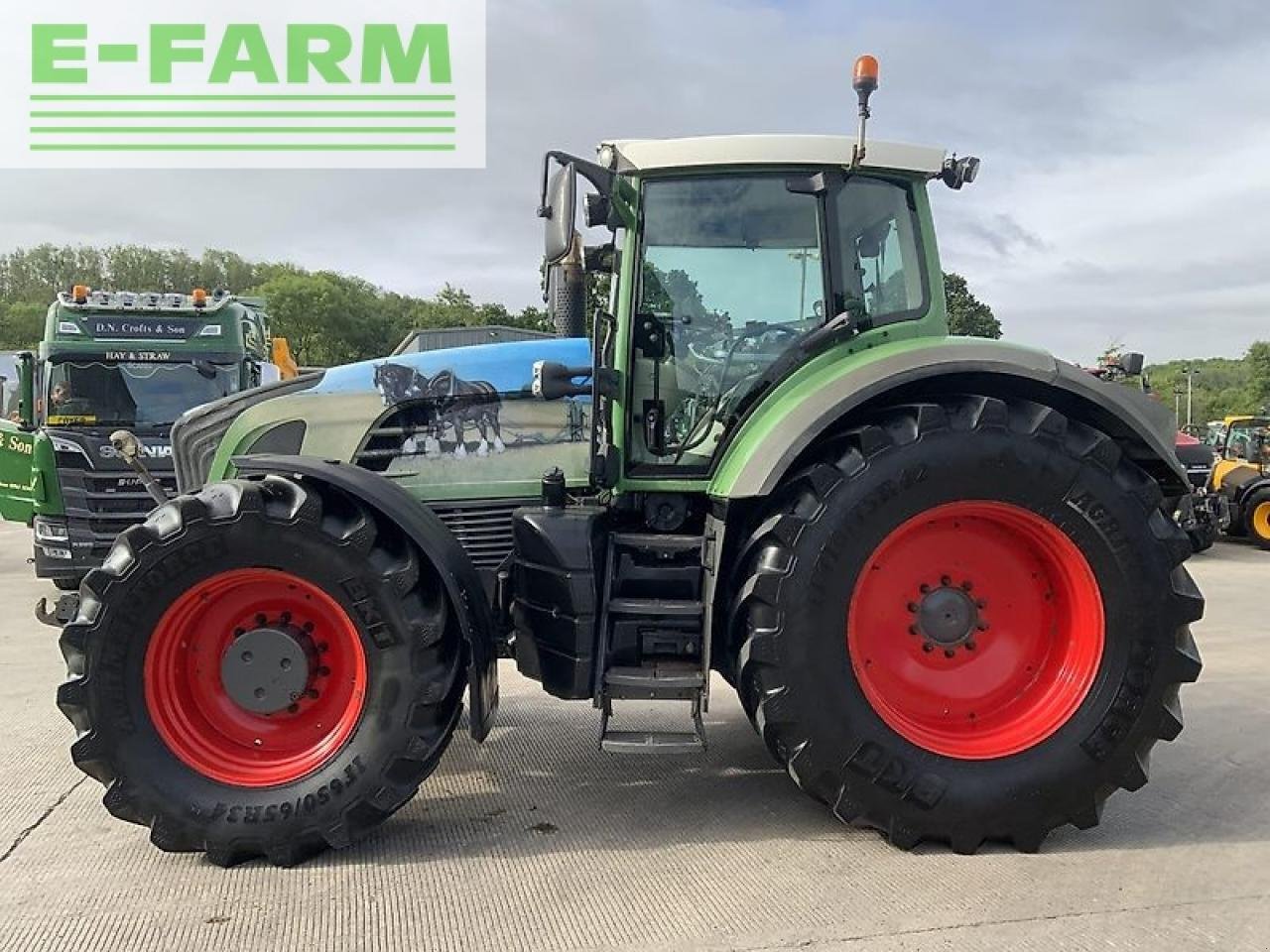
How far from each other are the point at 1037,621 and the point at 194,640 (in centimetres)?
300

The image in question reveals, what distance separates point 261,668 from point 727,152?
2.44 m

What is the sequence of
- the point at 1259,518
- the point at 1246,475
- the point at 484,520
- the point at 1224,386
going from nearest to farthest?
the point at 484,520
the point at 1259,518
the point at 1246,475
the point at 1224,386

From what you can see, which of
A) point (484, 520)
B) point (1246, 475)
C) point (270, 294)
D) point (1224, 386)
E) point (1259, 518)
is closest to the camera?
point (484, 520)

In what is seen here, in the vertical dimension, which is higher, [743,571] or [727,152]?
[727,152]

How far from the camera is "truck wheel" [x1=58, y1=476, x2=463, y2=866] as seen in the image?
309 cm

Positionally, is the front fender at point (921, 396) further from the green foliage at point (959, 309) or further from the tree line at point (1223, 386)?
the tree line at point (1223, 386)

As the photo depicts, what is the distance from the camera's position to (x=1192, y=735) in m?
4.47

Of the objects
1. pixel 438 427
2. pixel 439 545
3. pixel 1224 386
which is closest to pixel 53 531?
pixel 438 427

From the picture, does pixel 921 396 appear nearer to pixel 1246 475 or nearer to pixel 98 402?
Answer: pixel 98 402

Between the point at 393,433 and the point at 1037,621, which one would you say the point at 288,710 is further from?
the point at 1037,621

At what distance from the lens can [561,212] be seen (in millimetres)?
3127

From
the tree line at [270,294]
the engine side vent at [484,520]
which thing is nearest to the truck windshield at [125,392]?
the engine side vent at [484,520]

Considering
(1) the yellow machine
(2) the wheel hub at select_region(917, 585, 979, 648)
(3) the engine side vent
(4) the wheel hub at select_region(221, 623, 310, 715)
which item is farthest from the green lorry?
(1) the yellow machine

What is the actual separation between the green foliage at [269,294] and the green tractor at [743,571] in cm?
3415
